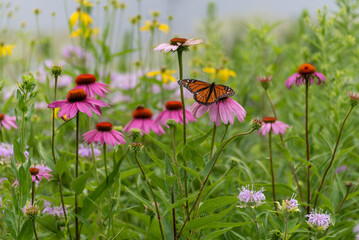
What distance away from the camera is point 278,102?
2523mm

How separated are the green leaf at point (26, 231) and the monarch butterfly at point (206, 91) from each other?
0.49 m

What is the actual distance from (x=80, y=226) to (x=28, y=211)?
228 millimetres

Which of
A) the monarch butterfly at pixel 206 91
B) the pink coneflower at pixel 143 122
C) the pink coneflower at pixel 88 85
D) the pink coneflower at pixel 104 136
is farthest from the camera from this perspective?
the pink coneflower at pixel 143 122

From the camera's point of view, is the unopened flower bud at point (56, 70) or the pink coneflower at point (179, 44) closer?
the pink coneflower at point (179, 44)

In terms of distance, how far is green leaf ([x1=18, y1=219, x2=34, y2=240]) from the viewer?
42.9 inches

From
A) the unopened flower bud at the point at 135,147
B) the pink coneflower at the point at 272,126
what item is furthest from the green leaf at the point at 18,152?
the pink coneflower at the point at 272,126

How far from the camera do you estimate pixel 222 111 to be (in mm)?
1052

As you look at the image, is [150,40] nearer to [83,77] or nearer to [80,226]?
[83,77]

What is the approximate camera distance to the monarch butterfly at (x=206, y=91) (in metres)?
1.03

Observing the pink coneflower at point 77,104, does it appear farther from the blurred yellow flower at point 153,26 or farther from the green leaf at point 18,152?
the blurred yellow flower at point 153,26

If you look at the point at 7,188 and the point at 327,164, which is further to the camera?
the point at 7,188

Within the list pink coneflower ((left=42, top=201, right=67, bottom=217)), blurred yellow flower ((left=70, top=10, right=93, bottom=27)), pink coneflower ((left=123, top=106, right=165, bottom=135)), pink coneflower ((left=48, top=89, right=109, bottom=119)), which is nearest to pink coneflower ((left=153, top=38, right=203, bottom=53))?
pink coneflower ((left=48, top=89, right=109, bottom=119))

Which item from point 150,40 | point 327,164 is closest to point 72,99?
point 327,164

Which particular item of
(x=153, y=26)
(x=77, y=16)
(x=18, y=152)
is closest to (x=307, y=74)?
(x=18, y=152)
